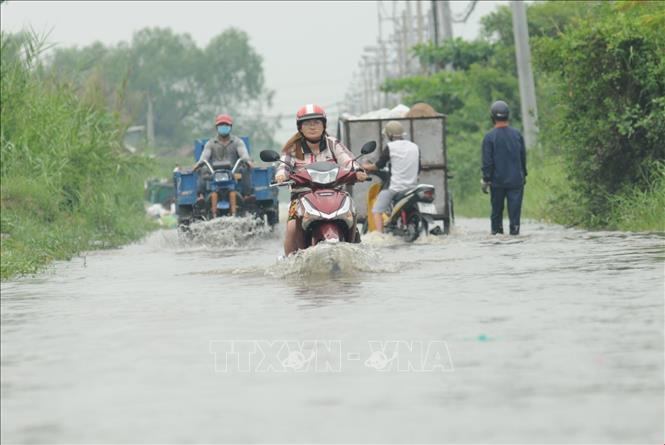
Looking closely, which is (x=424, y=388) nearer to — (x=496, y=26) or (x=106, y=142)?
(x=106, y=142)

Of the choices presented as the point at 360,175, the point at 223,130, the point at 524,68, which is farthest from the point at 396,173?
the point at 524,68

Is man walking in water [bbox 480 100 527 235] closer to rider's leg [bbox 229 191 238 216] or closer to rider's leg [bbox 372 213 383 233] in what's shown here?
rider's leg [bbox 372 213 383 233]

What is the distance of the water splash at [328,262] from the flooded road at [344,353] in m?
0.02

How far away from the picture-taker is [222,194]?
23.9 metres

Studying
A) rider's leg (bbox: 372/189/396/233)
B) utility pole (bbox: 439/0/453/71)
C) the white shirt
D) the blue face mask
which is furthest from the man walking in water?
utility pole (bbox: 439/0/453/71)

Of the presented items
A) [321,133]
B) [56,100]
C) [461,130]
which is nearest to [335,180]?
[321,133]

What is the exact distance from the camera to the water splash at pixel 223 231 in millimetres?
23188

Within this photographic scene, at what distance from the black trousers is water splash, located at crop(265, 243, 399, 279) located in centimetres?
650

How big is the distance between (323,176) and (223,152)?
32.0 feet

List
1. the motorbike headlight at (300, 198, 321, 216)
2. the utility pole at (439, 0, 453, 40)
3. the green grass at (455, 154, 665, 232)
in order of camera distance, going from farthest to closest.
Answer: the utility pole at (439, 0, 453, 40)
the green grass at (455, 154, 665, 232)
the motorbike headlight at (300, 198, 321, 216)

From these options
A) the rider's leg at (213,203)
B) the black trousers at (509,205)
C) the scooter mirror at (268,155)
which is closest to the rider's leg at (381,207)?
the black trousers at (509,205)

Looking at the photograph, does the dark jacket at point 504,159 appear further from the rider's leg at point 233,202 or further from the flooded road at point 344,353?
the flooded road at point 344,353

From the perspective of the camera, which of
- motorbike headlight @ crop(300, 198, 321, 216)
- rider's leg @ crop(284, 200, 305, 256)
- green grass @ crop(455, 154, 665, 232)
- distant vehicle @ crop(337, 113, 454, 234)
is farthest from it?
distant vehicle @ crop(337, 113, 454, 234)

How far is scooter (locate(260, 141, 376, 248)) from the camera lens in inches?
568
